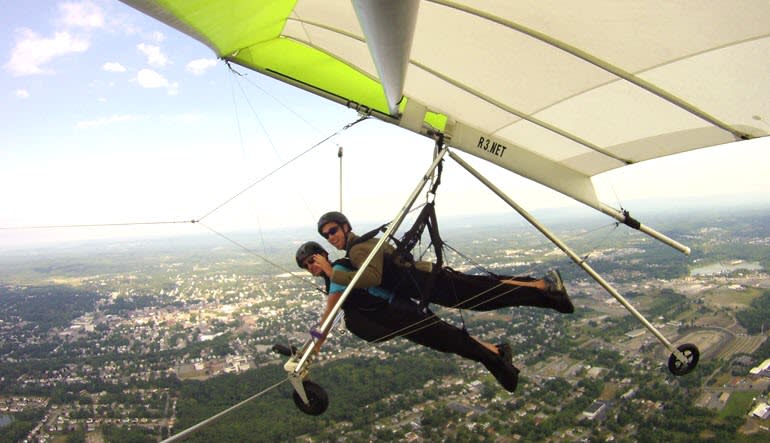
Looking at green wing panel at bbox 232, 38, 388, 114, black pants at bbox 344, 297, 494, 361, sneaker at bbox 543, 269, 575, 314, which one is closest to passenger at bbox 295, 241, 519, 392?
black pants at bbox 344, 297, 494, 361

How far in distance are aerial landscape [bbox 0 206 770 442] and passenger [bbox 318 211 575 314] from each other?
170 inches

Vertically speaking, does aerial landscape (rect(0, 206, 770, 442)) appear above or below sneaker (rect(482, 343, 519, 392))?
below

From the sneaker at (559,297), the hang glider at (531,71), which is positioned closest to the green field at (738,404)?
the hang glider at (531,71)

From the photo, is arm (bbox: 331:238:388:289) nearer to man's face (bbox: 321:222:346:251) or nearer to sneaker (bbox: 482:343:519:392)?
Result: man's face (bbox: 321:222:346:251)

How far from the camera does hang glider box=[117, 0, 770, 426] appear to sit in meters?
1.41

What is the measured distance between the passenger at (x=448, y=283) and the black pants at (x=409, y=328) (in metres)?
0.14

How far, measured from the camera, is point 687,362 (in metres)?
3.12

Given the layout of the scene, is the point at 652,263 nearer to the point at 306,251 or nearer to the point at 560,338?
the point at 560,338

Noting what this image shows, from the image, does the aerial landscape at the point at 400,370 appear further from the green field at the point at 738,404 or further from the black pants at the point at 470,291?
the black pants at the point at 470,291

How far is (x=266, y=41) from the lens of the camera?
2.30 meters

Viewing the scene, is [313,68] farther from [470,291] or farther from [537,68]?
[470,291]

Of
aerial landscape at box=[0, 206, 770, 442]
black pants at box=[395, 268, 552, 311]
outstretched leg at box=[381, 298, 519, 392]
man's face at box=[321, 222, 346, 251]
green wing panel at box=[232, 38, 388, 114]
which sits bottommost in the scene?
aerial landscape at box=[0, 206, 770, 442]

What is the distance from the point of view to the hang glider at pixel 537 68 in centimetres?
140

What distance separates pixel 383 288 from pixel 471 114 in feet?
3.86
